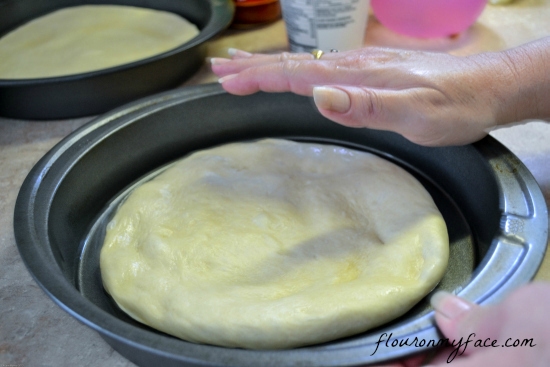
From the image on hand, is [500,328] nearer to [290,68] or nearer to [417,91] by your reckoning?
[417,91]

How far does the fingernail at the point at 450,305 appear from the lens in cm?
56

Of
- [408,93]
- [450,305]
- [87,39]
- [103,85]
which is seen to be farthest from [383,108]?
[87,39]

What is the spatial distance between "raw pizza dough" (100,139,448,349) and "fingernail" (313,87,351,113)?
212mm

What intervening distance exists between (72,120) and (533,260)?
1145 millimetres

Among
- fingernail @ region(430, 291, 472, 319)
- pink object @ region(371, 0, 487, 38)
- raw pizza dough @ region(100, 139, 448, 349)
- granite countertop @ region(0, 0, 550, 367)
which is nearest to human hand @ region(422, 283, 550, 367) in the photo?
fingernail @ region(430, 291, 472, 319)

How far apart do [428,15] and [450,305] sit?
3.69 ft

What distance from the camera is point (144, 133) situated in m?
1.05

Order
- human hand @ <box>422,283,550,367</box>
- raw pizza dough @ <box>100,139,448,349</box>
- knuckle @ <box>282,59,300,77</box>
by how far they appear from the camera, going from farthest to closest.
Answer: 1. knuckle @ <box>282,59,300,77</box>
2. raw pizza dough @ <box>100,139,448,349</box>
3. human hand @ <box>422,283,550,367</box>

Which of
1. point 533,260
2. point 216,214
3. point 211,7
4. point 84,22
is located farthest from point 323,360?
point 84,22

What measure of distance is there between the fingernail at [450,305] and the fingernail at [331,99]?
0.32m

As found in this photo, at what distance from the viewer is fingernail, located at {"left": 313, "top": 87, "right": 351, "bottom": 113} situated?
742 mm

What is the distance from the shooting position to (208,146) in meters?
1.13

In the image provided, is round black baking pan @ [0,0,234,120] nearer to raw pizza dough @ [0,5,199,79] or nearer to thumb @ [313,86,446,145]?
raw pizza dough @ [0,5,199,79]

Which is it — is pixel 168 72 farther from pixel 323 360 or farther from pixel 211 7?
pixel 323 360
